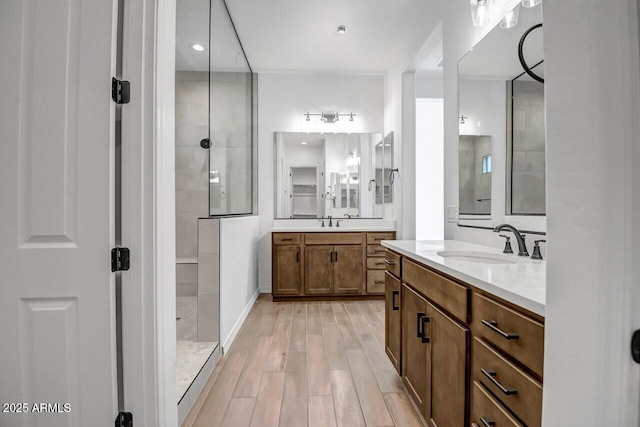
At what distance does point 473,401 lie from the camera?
103 centimetres

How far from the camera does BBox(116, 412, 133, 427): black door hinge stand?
3.87 ft

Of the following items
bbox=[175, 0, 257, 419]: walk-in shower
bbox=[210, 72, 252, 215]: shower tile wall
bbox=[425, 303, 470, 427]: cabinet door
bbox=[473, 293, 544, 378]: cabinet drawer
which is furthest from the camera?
bbox=[210, 72, 252, 215]: shower tile wall

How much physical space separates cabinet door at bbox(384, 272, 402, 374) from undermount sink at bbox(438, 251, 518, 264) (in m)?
0.37

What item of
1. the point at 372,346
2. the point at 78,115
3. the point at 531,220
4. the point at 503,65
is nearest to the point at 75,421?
the point at 78,115

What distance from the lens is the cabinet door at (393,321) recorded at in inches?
73.4

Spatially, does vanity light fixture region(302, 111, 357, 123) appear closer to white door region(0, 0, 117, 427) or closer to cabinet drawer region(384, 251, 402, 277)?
cabinet drawer region(384, 251, 402, 277)

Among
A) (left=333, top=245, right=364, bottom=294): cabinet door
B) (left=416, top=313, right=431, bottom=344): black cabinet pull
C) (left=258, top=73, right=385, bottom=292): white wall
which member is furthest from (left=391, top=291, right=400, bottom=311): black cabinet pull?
(left=258, top=73, right=385, bottom=292): white wall

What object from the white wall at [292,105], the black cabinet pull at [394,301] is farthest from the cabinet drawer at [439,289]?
the white wall at [292,105]

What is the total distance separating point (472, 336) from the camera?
3.49ft

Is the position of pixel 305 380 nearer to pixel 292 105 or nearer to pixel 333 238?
pixel 333 238

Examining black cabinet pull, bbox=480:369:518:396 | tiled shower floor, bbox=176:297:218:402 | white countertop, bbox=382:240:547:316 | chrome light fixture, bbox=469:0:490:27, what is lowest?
tiled shower floor, bbox=176:297:218:402

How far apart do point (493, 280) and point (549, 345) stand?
0.43 m

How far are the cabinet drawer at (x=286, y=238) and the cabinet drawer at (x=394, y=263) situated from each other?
1.74m

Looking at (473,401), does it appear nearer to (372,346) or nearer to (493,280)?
(493,280)
